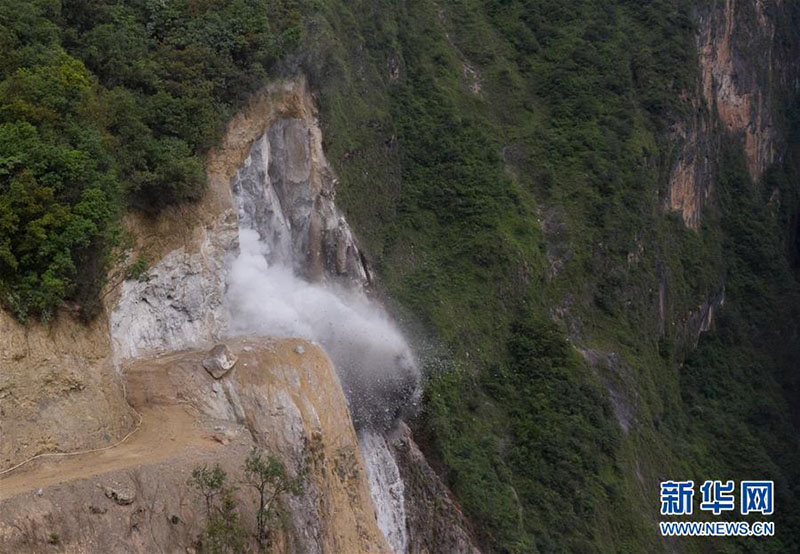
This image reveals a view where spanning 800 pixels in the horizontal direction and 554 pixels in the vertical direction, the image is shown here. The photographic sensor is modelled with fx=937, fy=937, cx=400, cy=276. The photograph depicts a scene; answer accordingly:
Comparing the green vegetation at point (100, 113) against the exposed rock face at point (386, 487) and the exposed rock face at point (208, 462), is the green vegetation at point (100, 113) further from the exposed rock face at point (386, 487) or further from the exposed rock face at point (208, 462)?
the exposed rock face at point (386, 487)

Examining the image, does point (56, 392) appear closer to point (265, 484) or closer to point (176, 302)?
point (265, 484)

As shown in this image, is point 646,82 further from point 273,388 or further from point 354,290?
point 273,388

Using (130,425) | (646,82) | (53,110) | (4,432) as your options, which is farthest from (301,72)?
(646,82)

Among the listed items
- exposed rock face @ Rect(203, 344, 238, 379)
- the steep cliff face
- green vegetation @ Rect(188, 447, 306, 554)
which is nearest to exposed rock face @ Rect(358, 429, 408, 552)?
exposed rock face @ Rect(203, 344, 238, 379)

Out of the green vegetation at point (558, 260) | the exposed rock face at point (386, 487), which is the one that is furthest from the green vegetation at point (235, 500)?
the green vegetation at point (558, 260)

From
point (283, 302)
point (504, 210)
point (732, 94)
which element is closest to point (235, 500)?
point (283, 302)
